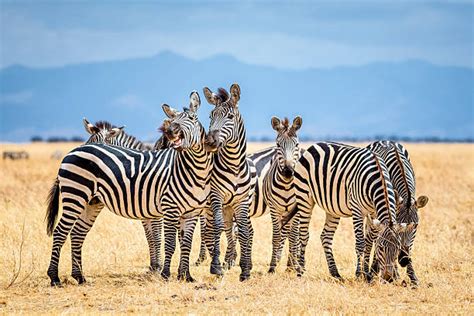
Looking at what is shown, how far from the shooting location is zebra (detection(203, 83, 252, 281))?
37.2ft

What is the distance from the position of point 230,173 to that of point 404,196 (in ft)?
8.03

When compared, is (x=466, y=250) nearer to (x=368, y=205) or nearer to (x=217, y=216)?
(x=368, y=205)

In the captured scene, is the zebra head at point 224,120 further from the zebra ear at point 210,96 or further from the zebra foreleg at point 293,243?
the zebra foreleg at point 293,243

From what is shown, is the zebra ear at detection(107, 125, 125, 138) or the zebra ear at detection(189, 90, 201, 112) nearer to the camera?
the zebra ear at detection(189, 90, 201, 112)

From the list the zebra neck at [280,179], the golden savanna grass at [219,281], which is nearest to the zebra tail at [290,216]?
the zebra neck at [280,179]

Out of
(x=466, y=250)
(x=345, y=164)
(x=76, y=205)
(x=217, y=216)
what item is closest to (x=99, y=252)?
Result: (x=76, y=205)

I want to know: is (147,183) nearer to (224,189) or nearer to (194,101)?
(224,189)

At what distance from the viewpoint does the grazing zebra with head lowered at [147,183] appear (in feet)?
37.3

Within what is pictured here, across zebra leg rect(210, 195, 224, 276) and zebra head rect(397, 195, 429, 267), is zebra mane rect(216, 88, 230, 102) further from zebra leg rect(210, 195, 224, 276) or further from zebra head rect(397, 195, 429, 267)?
zebra head rect(397, 195, 429, 267)

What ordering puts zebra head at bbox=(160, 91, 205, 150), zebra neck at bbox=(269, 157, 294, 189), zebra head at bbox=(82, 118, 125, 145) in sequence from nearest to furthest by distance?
zebra head at bbox=(160, 91, 205, 150)
zebra neck at bbox=(269, 157, 294, 189)
zebra head at bbox=(82, 118, 125, 145)

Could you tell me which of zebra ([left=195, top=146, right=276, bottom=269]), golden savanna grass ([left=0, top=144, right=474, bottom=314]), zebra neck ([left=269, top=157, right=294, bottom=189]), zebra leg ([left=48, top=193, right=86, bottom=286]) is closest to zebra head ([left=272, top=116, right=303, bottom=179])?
zebra neck ([left=269, top=157, right=294, bottom=189])

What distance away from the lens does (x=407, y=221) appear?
10703 mm

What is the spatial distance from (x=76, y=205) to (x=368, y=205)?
4.19 metres

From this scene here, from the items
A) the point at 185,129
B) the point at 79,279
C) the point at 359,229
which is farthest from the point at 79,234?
the point at 359,229
